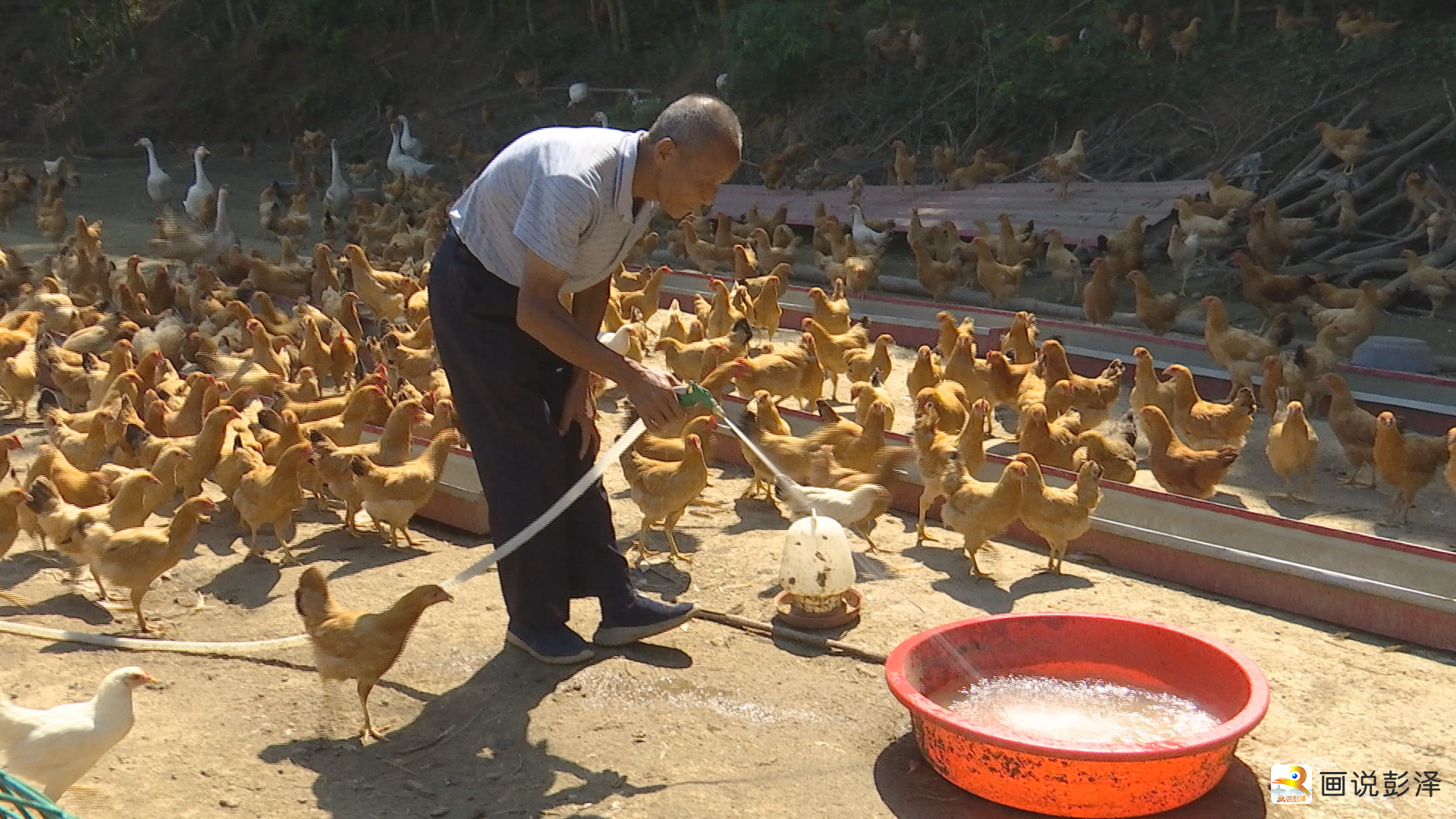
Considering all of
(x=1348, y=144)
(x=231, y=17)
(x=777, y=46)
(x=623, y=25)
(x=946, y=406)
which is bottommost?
(x=946, y=406)

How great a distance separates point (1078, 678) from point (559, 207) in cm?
243

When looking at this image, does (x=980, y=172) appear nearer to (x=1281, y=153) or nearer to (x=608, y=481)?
(x=1281, y=153)

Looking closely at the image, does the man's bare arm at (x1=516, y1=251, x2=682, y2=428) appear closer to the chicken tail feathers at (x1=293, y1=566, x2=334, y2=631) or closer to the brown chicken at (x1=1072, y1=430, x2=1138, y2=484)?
the chicken tail feathers at (x1=293, y1=566, x2=334, y2=631)

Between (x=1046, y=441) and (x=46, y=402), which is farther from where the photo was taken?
(x=46, y=402)

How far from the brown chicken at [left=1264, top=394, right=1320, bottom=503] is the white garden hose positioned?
4019 millimetres

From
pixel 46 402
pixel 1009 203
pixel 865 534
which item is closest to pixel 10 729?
pixel 865 534

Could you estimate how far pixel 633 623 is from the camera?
4949 millimetres

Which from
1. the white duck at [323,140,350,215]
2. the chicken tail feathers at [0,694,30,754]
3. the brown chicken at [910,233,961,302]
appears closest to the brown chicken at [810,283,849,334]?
the brown chicken at [910,233,961,302]

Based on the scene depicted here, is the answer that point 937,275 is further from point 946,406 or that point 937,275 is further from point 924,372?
point 946,406

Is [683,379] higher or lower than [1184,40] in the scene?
lower

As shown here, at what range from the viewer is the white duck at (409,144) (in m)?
22.0

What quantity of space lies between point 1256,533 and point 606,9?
20.8 metres

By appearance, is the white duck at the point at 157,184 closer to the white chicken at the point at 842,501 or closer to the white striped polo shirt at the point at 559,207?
the white chicken at the point at 842,501

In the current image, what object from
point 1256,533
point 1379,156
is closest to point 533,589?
point 1256,533
